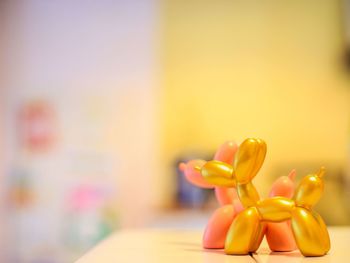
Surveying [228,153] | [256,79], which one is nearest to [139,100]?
[256,79]

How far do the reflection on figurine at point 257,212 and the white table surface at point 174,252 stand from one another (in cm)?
2

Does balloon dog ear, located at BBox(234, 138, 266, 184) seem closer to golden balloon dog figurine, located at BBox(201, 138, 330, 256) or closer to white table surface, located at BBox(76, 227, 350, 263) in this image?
golden balloon dog figurine, located at BBox(201, 138, 330, 256)

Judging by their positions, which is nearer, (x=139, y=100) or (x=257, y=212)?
(x=257, y=212)

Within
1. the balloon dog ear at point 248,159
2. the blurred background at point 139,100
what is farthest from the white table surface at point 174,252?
the blurred background at point 139,100

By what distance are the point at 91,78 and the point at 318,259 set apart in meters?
2.16

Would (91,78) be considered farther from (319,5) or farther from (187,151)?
(319,5)

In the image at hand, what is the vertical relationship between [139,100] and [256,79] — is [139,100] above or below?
below

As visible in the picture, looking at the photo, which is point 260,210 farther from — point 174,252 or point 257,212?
point 174,252

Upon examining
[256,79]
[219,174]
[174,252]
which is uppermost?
[256,79]

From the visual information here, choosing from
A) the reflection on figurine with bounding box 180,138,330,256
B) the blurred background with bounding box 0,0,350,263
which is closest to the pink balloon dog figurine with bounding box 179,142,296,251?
the reflection on figurine with bounding box 180,138,330,256

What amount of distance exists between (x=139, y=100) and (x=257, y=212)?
1.95 m

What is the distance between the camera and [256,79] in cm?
259

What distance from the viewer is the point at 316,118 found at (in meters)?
2.55

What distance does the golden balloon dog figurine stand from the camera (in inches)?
26.4
